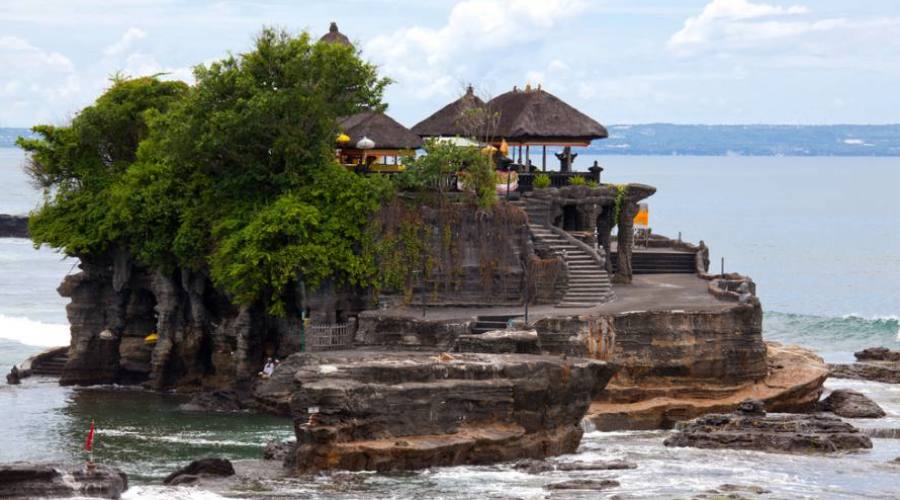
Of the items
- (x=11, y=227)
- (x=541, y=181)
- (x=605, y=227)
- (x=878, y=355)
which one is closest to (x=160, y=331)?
(x=541, y=181)

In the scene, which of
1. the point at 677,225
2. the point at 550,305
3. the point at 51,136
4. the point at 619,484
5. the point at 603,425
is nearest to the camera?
the point at 619,484

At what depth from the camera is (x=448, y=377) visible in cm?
5459

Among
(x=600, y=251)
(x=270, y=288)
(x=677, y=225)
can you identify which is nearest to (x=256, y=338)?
(x=270, y=288)

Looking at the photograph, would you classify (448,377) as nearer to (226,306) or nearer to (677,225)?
(226,306)

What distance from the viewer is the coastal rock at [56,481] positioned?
47312mm

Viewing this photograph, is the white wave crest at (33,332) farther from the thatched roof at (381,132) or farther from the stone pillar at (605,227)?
the stone pillar at (605,227)

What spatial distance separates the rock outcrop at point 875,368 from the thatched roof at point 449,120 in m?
17.5

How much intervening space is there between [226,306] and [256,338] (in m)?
3.64

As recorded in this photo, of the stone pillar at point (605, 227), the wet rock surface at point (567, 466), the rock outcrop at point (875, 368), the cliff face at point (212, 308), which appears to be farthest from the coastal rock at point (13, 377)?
the rock outcrop at point (875, 368)

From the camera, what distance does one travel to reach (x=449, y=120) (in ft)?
239

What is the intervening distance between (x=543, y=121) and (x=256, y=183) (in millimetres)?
10990

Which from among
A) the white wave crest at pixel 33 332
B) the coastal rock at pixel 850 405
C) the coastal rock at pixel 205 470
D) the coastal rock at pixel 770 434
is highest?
the white wave crest at pixel 33 332

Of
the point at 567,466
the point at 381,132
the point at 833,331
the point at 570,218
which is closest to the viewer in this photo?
the point at 567,466

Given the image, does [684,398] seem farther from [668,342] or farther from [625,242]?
[625,242]
